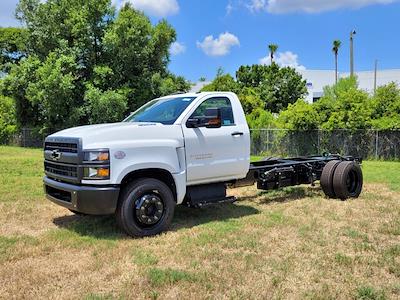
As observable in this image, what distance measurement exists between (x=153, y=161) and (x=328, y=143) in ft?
56.3

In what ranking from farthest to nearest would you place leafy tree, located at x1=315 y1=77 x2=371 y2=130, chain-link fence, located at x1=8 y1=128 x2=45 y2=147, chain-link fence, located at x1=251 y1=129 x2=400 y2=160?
chain-link fence, located at x1=8 y1=128 x2=45 y2=147
leafy tree, located at x1=315 y1=77 x2=371 y2=130
chain-link fence, located at x1=251 y1=129 x2=400 y2=160

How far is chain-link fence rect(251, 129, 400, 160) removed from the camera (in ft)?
70.4

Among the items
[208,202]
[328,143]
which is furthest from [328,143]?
[208,202]

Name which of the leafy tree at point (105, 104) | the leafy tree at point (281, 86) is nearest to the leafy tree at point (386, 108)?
the leafy tree at point (105, 104)

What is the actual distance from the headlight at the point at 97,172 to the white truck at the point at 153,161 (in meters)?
0.01

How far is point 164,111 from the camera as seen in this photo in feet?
26.4

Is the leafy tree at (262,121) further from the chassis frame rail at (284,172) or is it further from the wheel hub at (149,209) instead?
the wheel hub at (149,209)

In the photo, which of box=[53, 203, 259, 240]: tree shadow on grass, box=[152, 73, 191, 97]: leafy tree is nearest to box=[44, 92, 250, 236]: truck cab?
box=[53, 203, 259, 240]: tree shadow on grass

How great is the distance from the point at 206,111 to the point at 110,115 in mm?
23474

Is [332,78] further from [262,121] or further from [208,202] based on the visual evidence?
[208,202]

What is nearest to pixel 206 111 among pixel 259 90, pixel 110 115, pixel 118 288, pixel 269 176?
pixel 269 176

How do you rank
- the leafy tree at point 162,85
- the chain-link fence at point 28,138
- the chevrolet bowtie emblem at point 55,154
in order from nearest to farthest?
the chevrolet bowtie emblem at point 55,154
the leafy tree at point 162,85
the chain-link fence at point 28,138

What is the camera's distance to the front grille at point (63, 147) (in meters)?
6.76

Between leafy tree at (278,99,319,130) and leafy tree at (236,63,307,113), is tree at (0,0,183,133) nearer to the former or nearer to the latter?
leafy tree at (278,99,319,130)
